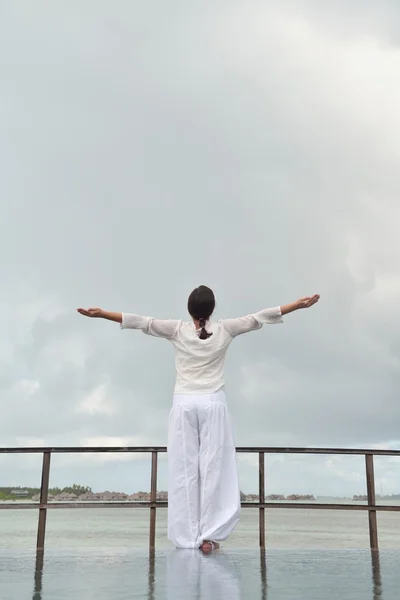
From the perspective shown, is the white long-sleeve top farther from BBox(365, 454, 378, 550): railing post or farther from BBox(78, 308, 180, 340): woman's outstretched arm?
BBox(365, 454, 378, 550): railing post

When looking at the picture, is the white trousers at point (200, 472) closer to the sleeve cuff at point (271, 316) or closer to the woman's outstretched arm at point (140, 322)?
the woman's outstretched arm at point (140, 322)

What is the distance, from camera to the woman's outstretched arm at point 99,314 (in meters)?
4.32

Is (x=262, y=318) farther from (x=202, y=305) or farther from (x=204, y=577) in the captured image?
(x=204, y=577)

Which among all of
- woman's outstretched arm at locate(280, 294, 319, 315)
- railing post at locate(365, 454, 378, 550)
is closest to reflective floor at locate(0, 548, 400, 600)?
railing post at locate(365, 454, 378, 550)

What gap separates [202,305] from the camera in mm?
4406

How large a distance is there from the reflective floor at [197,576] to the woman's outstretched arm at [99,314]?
151 centimetres

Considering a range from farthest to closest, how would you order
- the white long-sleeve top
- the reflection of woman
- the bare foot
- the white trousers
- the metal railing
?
the metal railing
the white long-sleeve top
the white trousers
the bare foot
the reflection of woman

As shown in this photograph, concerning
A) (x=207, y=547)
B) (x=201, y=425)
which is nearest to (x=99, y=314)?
(x=201, y=425)

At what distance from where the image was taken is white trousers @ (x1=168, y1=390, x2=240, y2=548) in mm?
4273

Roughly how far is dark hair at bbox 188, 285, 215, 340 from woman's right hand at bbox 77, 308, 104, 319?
608 mm

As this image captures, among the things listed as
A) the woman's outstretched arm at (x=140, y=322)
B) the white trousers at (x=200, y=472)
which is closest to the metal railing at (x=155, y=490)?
the white trousers at (x=200, y=472)

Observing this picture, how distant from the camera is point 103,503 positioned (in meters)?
5.59

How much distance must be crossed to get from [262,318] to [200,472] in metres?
1.12

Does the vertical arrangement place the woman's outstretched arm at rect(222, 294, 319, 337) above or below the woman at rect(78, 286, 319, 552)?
above
